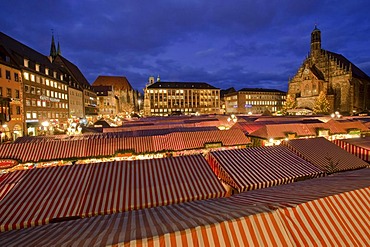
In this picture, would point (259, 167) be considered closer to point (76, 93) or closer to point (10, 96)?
point (10, 96)

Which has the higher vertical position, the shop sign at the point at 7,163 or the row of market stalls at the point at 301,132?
the row of market stalls at the point at 301,132

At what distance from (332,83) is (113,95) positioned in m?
78.2

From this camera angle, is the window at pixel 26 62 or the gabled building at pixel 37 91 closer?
the gabled building at pixel 37 91

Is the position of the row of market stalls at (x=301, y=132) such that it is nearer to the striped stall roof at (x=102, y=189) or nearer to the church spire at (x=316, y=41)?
the striped stall roof at (x=102, y=189)

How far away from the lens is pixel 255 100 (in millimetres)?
94875

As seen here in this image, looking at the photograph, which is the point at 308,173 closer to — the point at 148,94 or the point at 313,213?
the point at 313,213

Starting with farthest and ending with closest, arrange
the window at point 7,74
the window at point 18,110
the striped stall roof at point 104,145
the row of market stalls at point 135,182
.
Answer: the window at point 18,110
the window at point 7,74
the striped stall roof at point 104,145
the row of market stalls at point 135,182

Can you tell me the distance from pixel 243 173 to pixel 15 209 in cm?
702

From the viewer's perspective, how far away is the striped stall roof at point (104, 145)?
11305mm

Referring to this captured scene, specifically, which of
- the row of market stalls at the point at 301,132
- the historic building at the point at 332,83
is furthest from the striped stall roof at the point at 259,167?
the historic building at the point at 332,83

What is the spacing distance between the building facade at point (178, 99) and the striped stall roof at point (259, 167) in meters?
87.2

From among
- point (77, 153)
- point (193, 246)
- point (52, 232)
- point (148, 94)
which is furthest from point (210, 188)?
point (148, 94)

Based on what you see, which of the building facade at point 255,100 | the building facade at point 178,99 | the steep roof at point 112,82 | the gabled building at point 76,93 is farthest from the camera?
the building facade at point 178,99

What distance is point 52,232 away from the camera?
3781 mm
